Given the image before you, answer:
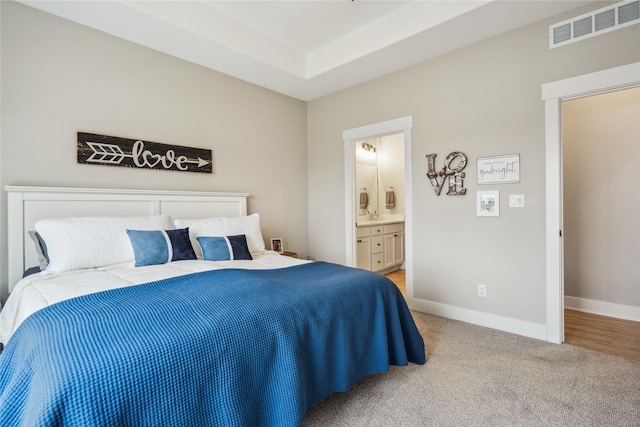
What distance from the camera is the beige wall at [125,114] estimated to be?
237cm

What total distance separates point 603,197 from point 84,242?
4863mm

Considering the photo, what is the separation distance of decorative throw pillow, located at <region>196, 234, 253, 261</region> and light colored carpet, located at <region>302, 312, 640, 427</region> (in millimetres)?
1407

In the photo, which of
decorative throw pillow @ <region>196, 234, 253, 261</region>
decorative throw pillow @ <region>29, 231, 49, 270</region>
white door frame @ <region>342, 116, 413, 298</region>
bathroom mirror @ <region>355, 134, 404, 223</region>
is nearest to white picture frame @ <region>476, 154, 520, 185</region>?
white door frame @ <region>342, 116, 413, 298</region>

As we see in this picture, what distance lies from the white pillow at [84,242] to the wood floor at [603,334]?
3.71m

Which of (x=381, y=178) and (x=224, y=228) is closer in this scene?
(x=224, y=228)

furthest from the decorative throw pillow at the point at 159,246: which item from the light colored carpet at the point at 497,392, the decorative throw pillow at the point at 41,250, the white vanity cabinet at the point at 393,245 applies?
the white vanity cabinet at the point at 393,245

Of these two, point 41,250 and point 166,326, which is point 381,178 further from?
point 166,326

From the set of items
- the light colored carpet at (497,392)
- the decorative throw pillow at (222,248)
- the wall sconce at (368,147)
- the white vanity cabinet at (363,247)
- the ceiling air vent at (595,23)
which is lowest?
the light colored carpet at (497,392)

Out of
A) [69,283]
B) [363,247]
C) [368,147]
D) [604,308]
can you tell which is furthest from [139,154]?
[604,308]

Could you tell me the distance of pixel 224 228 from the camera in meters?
3.04

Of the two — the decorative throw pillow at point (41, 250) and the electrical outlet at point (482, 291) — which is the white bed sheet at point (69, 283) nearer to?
the decorative throw pillow at point (41, 250)

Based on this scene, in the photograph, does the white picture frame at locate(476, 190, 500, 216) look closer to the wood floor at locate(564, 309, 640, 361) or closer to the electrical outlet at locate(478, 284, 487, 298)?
the electrical outlet at locate(478, 284, 487, 298)

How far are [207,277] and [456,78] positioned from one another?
2.98 meters

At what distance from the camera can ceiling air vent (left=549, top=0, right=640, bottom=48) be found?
89.7 inches
